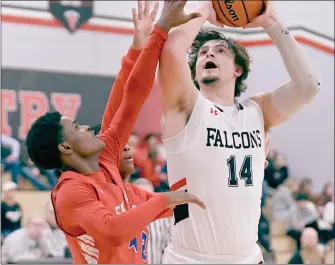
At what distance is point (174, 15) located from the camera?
3191 millimetres

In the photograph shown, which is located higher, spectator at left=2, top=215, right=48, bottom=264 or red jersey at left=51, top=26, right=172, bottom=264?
red jersey at left=51, top=26, right=172, bottom=264

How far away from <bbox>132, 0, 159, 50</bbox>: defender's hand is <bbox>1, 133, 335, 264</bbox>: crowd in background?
4.72 metres

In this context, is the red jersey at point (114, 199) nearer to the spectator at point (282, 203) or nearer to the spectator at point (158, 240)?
the spectator at point (158, 240)

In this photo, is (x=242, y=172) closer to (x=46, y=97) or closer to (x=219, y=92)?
(x=219, y=92)

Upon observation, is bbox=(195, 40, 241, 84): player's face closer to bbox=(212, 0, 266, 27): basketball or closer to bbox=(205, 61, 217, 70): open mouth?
bbox=(205, 61, 217, 70): open mouth

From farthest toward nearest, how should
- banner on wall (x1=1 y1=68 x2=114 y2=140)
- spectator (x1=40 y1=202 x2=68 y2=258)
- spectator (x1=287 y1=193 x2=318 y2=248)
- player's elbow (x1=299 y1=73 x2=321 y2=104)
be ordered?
banner on wall (x1=1 y1=68 x2=114 y2=140) < spectator (x1=287 y1=193 x2=318 y2=248) < spectator (x1=40 y1=202 x2=68 y2=258) < player's elbow (x1=299 y1=73 x2=321 y2=104)

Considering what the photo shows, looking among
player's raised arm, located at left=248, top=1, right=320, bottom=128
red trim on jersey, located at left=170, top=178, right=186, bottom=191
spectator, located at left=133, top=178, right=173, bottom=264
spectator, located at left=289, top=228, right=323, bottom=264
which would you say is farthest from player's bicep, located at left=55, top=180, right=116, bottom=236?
spectator, located at left=289, top=228, right=323, bottom=264

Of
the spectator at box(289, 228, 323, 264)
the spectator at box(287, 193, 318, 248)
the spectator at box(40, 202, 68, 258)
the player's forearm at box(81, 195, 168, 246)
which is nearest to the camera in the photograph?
the player's forearm at box(81, 195, 168, 246)

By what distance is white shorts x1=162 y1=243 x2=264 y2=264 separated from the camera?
3.28 m

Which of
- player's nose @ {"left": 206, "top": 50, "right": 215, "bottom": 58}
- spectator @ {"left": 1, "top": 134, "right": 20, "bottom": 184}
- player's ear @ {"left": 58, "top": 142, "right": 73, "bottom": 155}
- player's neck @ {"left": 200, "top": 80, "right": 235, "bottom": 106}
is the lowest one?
spectator @ {"left": 1, "top": 134, "right": 20, "bottom": 184}

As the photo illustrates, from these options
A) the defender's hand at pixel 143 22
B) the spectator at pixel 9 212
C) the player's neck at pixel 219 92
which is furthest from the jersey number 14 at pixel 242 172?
the spectator at pixel 9 212

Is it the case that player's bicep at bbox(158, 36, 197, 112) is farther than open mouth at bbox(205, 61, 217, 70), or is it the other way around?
open mouth at bbox(205, 61, 217, 70)

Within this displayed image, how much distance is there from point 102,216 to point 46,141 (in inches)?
23.5

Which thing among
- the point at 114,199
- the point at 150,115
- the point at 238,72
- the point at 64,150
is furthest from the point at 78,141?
the point at 150,115
